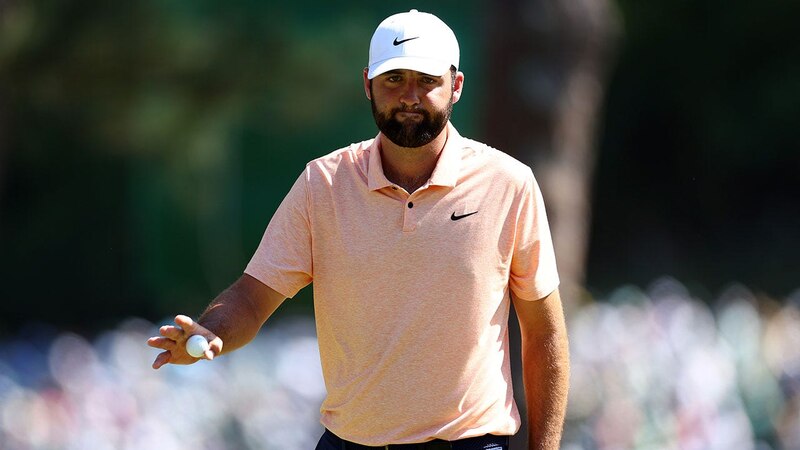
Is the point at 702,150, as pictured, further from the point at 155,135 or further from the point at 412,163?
the point at 412,163

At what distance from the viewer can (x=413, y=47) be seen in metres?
3.27

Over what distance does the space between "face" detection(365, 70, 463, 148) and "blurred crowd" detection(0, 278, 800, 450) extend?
92.0 inches

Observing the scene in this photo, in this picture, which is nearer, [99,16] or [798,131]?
[99,16]

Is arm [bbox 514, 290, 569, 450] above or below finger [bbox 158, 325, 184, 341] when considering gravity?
below

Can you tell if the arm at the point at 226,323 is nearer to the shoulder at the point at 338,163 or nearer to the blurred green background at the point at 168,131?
the shoulder at the point at 338,163

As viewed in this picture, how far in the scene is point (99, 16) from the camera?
17.4 ft

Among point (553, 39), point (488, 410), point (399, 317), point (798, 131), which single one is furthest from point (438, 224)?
point (798, 131)

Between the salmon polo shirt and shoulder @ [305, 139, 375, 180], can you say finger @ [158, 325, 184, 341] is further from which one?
shoulder @ [305, 139, 375, 180]

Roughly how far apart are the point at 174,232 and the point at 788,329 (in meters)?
3.25

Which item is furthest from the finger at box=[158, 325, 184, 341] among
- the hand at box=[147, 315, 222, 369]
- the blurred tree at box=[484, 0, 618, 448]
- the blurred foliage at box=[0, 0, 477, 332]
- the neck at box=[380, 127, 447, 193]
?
the blurred tree at box=[484, 0, 618, 448]

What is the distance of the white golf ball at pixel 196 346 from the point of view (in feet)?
10.1

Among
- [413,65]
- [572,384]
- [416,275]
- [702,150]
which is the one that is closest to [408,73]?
[413,65]

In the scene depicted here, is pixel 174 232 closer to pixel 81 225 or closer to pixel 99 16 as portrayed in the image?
pixel 81 225

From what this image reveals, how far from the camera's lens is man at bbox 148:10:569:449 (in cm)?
327
